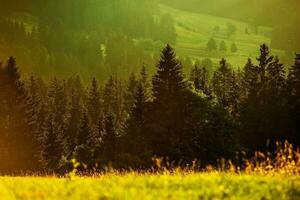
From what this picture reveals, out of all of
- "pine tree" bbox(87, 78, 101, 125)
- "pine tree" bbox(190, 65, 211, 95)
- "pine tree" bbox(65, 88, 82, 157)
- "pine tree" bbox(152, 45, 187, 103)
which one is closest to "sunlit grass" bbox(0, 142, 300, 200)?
"pine tree" bbox(152, 45, 187, 103)

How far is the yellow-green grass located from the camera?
851 cm

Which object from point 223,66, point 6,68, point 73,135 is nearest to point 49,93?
point 73,135

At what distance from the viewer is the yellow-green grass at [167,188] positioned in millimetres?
8508

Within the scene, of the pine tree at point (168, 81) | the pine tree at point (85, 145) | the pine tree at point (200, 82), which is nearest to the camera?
the pine tree at point (168, 81)

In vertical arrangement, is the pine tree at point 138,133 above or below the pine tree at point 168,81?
below

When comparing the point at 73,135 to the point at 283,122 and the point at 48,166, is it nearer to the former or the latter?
the point at 48,166

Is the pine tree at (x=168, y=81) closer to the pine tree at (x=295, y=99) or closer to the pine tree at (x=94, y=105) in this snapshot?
the pine tree at (x=295, y=99)

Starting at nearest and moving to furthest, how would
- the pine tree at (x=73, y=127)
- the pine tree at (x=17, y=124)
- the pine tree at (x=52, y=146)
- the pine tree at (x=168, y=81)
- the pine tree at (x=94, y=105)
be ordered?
the pine tree at (x=17, y=124) → the pine tree at (x=168, y=81) → the pine tree at (x=52, y=146) → the pine tree at (x=73, y=127) → the pine tree at (x=94, y=105)

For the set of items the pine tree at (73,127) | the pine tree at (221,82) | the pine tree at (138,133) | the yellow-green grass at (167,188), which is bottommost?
the pine tree at (73,127)

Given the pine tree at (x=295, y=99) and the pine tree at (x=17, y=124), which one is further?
the pine tree at (x=295, y=99)

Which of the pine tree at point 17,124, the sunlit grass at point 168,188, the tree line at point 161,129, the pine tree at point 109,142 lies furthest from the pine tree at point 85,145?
the sunlit grass at point 168,188

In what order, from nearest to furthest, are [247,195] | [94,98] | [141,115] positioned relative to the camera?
[247,195], [141,115], [94,98]

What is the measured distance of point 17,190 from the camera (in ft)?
30.5

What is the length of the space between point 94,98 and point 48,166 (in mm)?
64265
